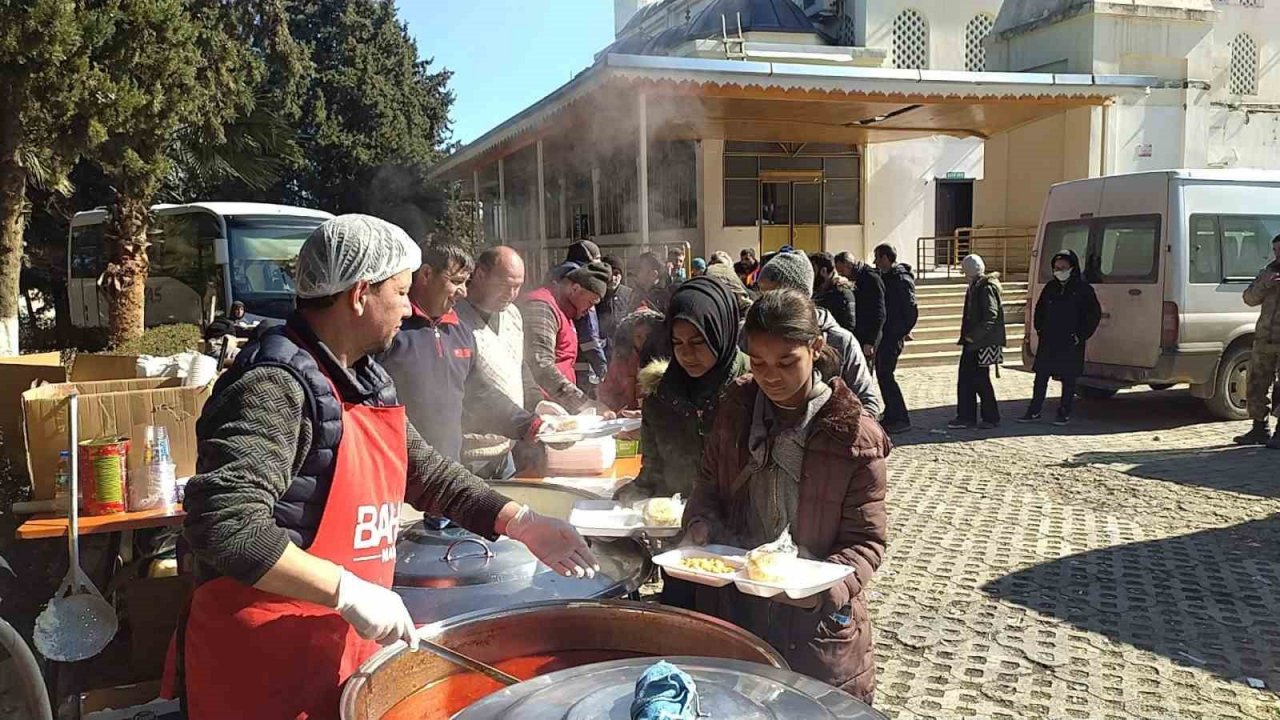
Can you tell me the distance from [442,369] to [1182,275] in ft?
27.7

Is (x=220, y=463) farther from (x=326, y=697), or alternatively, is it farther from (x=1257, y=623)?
(x=1257, y=623)

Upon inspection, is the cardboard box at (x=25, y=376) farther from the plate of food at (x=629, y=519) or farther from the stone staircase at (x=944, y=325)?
the stone staircase at (x=944, y=325)

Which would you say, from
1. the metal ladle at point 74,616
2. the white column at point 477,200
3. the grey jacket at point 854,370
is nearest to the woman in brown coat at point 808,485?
the grey jacket at point 854,370

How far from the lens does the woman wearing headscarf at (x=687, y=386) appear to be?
3.14 metres

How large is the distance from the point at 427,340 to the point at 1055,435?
7812 millimetres

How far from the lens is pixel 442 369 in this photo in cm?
370

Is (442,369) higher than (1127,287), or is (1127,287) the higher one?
(1127,287)

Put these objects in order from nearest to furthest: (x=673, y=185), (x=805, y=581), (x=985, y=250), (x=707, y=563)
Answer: (x=805, y=581) < (x=707, y=563) < (x=673, y=185) < (x=985, y=250)

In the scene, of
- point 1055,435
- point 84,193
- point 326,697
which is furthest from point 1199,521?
point 84,193

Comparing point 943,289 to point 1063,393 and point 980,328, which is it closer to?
point 1063,393

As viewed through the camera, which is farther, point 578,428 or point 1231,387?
point 1231,387

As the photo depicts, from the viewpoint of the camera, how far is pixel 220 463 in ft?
5.28

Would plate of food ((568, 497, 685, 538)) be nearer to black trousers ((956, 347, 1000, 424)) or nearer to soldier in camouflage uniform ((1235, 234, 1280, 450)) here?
black trousers ((956, 347, 1000, 424))

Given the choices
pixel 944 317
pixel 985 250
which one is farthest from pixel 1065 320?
pixel 985 250
